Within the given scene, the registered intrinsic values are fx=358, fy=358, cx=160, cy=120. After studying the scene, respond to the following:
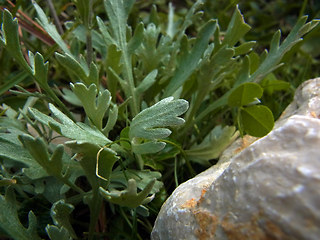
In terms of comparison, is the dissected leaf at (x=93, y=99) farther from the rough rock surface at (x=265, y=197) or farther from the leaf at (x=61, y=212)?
the rough rock surface at (x=265, y=197)

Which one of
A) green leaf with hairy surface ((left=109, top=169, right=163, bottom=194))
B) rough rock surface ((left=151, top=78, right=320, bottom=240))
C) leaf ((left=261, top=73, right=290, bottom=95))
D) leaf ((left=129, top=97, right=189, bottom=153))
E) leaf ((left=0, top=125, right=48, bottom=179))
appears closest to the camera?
rough rock surface ((left=151, top=78, right=320, bottom=240))

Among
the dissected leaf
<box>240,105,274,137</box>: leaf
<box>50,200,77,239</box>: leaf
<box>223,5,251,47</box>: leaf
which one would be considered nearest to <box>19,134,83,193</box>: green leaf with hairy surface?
<box>50,200,77,239</box>: leaf

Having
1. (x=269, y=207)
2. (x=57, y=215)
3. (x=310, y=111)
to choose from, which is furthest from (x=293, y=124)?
(x=57, y=215)

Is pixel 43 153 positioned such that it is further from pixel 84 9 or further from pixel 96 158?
pixel 84 9

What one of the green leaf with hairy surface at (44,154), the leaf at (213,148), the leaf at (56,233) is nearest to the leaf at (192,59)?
the leaf at (213,148)

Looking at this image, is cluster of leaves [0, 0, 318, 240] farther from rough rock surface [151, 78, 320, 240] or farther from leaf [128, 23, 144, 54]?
rough rock surface [151, 78, 320, 240]

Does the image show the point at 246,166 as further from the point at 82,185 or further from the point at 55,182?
the point at 82,185

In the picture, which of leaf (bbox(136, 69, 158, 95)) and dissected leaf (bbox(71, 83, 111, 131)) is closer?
dissected leaf (bbox(71, 83, 111, 131))

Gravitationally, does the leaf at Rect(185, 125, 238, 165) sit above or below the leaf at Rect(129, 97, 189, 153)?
below
